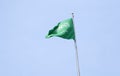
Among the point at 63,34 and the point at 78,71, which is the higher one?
the point at 63,34

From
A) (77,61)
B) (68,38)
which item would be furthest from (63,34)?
(77,61)

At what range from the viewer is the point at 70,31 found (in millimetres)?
25953

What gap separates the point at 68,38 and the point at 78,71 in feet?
9.87

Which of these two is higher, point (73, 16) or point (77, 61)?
point (73, 16)

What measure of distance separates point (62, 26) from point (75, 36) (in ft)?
4.79

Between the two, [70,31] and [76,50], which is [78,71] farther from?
[70,31]

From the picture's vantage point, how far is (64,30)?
84.8 ft

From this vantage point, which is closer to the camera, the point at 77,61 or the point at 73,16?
the point at 77,61

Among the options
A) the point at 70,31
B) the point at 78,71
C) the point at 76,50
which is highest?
the point at 70,31

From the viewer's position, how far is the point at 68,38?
25.6m

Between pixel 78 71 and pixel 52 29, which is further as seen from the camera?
pixel 52 29

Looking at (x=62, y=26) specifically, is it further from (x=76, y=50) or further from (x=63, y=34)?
(x=76, y=50)

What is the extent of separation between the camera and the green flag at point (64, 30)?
84.1 ft

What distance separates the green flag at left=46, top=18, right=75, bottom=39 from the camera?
84.1 ft
